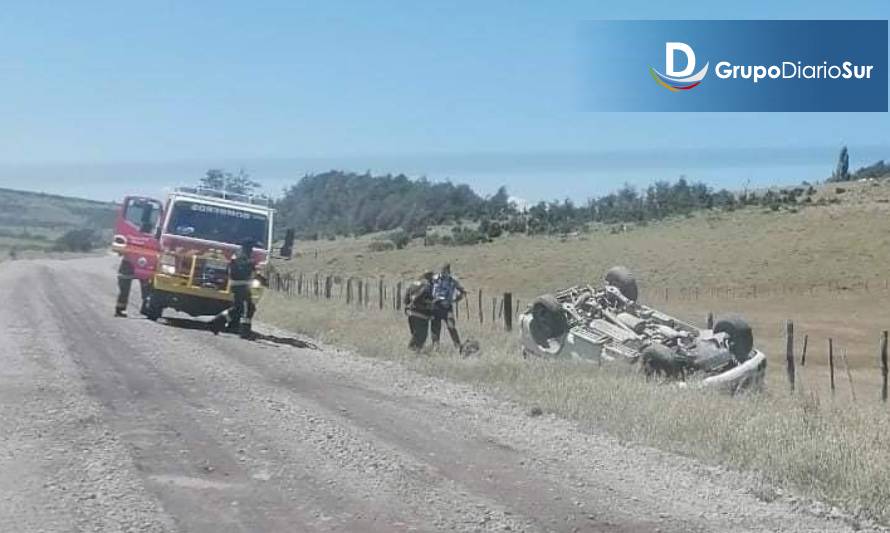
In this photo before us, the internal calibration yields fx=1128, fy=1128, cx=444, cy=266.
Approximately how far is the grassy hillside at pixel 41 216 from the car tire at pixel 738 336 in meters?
122

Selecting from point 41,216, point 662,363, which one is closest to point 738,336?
point 662,363

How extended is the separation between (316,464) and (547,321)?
967cm

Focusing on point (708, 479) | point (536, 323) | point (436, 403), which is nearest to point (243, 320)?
point (536, 323)

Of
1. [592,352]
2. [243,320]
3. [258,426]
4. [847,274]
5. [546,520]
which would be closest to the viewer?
[546,520]

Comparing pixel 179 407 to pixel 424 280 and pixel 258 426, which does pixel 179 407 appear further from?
pixel 424 280

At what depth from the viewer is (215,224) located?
2184 cm

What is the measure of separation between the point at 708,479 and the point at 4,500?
16.6ft

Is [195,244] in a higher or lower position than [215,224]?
lower

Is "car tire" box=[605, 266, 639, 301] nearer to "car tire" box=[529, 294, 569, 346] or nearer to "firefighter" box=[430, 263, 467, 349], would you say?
"car tire" box=[529, 294, 569, 346]

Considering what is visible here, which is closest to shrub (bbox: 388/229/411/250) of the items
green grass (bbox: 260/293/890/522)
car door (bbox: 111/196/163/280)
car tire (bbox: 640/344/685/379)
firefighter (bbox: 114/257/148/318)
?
car door (bbox: 111/196/163/280)

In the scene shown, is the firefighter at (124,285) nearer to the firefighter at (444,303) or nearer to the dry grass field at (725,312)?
the dry grass field at (725,312)

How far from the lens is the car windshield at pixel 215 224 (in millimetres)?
21641

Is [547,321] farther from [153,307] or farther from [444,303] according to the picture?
[153,307]

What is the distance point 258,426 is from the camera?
10062 millimetres
